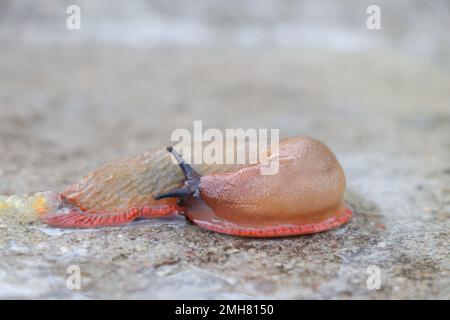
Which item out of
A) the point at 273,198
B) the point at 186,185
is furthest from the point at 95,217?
the point at 273,198

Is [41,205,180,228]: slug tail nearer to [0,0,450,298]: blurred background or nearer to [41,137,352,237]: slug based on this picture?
[41,137,352,237]: slug

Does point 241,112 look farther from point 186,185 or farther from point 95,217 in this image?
point 95,217

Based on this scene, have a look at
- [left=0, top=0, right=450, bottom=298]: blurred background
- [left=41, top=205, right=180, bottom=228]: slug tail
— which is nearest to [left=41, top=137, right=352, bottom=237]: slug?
[left=41, top=205, right=180, bottom=228]: slug tail

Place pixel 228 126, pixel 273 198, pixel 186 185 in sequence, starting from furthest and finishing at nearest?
1. pixel 228 126
2. pixel 186 185
3. pixel 273 198

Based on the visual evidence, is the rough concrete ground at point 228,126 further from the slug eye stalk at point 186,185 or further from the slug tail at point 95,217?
the slug eye stalk at point 186,185

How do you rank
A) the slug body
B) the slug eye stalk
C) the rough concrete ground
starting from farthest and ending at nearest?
the slug eye stalk, the slug body, the rough concrete ground

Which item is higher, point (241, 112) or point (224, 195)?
point (241, 112)

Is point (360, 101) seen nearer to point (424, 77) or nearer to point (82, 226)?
point (424, 77)
